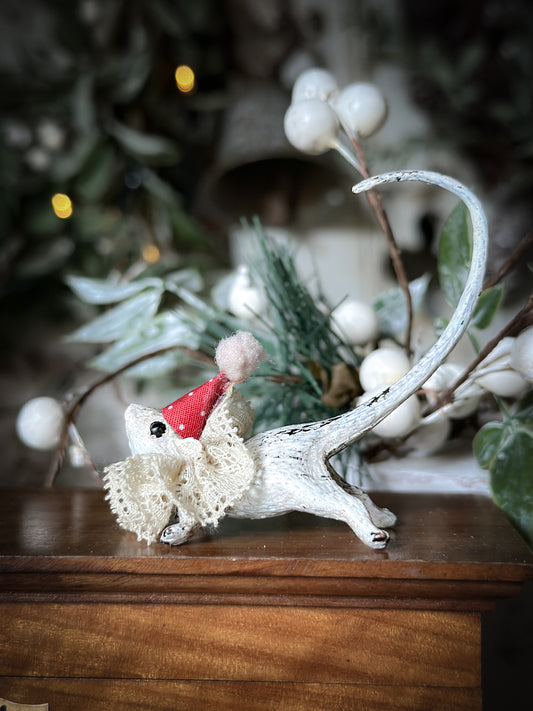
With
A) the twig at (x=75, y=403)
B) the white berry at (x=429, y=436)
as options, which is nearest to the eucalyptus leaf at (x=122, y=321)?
the twig at (x=75, y=403)

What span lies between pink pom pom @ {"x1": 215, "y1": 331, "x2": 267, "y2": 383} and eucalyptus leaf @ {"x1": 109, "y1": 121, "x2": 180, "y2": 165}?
55cm

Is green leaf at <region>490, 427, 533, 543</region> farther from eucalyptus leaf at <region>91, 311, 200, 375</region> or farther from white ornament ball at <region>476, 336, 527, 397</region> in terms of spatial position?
eucalyptus leaf at <region>91, 311, 200, 375</region>

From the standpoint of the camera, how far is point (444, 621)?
0.40m

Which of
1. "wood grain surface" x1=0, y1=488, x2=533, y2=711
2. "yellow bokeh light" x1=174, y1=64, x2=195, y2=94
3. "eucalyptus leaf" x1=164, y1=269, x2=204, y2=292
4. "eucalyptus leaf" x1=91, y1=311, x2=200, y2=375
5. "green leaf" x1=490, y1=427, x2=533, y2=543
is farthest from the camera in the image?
"yellow bokeh light" x1=174, y1=64, x2=195, y2=94

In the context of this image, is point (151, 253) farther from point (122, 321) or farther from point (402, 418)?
point (402, 418)

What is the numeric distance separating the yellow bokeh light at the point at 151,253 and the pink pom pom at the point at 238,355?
22.6 inches

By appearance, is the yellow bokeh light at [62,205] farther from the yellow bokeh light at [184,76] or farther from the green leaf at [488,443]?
the green leaf at [488,443]

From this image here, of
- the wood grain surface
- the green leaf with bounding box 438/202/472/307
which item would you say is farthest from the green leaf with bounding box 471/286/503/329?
the wood grain surface

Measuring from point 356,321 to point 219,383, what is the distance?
0.75 feet

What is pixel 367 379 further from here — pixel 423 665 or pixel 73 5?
pixel 73 5

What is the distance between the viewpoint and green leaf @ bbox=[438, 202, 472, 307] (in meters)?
0.56

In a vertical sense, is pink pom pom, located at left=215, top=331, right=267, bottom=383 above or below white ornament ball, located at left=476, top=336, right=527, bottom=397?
above

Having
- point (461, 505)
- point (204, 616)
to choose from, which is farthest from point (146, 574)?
point (461, 505)

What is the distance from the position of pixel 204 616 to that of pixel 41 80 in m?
0.77
